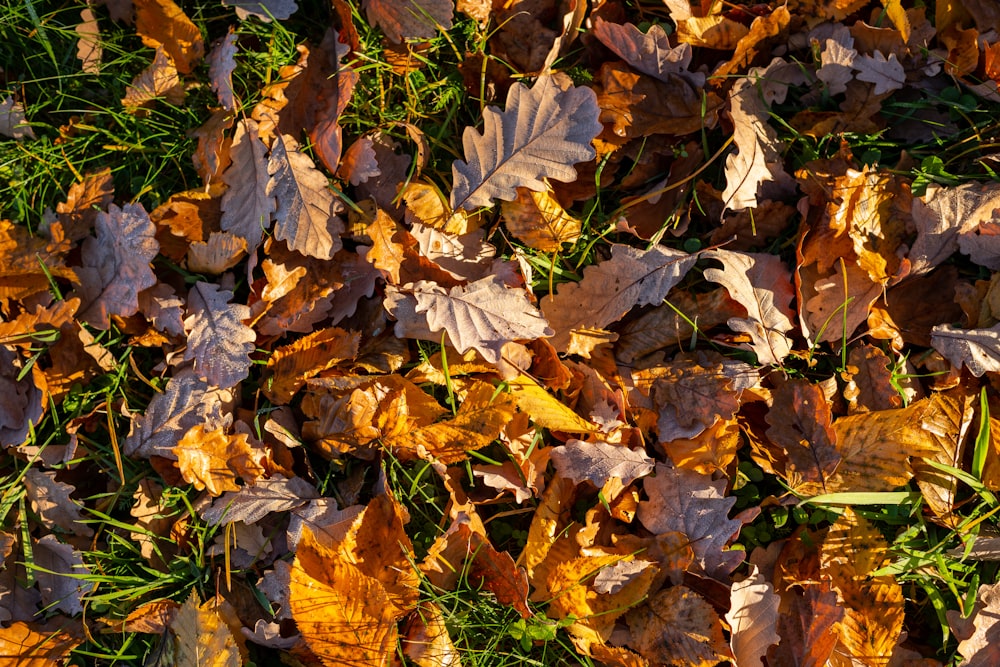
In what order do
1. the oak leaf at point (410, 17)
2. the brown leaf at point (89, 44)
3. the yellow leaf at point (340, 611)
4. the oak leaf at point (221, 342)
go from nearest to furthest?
the yellow leaf at point (340, 611) → the oak leaf at point (221, 342) → the oak leaf at point (410, 17) → the brown leaf at point (89, 44)

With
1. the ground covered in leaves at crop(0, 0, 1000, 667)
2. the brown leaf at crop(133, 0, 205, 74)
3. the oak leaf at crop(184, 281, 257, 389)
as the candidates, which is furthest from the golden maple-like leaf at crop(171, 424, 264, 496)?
the brown leaf at crop(133, 0, 205, 74)

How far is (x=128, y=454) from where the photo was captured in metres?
2.50

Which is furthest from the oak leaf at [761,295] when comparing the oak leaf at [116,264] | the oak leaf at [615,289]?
the oak leaf at [116,264]

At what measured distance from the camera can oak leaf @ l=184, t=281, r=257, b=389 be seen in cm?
242

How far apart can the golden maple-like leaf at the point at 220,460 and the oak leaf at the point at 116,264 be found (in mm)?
488

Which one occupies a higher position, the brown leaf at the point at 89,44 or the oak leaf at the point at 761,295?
the brown leaf at the point at 89,44

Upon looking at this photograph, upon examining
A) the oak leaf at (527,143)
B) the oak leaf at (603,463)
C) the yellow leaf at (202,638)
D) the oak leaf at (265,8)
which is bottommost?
the yellow leaf at (202,638)

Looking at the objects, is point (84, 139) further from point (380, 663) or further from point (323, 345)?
point (380, 663)

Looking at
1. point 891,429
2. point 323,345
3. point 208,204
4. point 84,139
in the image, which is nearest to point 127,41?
point 84,139

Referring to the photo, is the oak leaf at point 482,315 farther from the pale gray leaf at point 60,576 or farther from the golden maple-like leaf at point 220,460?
the pale gray leaf at point 60,576

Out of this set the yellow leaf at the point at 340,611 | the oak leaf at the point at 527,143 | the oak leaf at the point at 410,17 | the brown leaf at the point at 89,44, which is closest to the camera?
the yellow leaf at the point at 340,611

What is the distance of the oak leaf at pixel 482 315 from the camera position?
7.57 feet

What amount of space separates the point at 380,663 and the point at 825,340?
174 cm

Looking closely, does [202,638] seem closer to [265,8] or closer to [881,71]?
[265,8]
